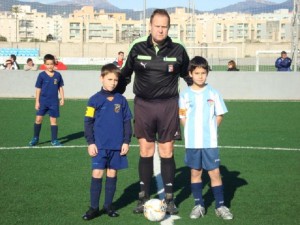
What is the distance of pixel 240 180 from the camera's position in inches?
323

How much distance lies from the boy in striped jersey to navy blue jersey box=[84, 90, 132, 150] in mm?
690

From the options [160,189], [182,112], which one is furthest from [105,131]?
[160,189]

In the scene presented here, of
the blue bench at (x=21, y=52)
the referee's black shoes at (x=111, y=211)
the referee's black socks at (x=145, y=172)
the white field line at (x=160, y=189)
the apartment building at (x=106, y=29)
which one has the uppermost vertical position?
the apartment building at (x=106, y=29)

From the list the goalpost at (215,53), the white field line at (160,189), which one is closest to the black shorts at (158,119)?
the white field line at (160,189)

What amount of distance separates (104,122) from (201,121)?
101 cm

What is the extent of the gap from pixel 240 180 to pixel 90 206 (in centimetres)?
266

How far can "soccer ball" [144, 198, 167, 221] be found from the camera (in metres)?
6.12

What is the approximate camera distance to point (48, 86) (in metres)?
11.4

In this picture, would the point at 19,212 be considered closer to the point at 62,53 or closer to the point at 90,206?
the point at 90,206

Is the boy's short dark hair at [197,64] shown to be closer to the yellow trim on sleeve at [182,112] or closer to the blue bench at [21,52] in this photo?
the yellow trim on sleeve at [182,112]

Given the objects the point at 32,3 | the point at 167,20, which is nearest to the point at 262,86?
the point at 32,3

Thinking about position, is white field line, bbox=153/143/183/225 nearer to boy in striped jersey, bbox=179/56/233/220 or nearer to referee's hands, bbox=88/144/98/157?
boy in striped jersey, bbox=179/56/233/220

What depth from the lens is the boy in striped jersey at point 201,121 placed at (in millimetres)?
6277

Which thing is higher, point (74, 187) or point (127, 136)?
point (127, 136)
